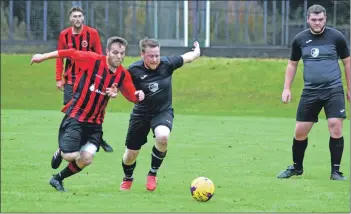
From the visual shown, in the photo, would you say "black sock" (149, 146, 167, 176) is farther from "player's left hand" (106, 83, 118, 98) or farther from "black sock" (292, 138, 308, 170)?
"black sock" (292, 138, 308, 170)

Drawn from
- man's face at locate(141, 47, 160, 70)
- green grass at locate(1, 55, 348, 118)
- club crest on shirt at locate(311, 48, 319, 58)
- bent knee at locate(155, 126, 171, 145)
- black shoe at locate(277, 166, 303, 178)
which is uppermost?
man's face at locate(141, 47, 160, 70)

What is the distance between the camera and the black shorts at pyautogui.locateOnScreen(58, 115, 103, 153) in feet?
32.5

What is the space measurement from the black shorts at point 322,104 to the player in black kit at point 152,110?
1980 millimetres

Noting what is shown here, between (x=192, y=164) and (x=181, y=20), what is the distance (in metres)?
27.0

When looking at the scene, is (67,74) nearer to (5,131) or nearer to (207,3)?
(5,131)

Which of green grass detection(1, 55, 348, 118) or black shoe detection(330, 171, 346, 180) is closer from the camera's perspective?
black shoe detection(330, 171, 346, 180)

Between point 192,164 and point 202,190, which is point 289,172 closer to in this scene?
point 192,164

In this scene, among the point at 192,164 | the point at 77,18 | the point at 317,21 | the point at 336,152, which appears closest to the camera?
the point at 317,21

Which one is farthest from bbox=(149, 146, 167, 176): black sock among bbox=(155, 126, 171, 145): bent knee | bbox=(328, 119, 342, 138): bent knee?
bbox=(328, 119, 342, 138): bent knee

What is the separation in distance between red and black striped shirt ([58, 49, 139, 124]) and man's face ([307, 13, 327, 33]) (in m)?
2.65

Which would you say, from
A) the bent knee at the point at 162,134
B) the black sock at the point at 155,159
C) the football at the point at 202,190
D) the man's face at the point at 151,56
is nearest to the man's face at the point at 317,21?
the man's face at the point at 151,56

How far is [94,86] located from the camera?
9961 millimetres

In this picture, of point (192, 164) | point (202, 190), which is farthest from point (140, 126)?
point (192, 164)

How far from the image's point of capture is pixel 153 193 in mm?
9922
